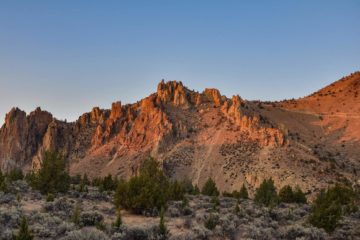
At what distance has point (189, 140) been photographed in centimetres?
9956

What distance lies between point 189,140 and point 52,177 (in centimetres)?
7056

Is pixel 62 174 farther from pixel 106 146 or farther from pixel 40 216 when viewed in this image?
pixel 106 146

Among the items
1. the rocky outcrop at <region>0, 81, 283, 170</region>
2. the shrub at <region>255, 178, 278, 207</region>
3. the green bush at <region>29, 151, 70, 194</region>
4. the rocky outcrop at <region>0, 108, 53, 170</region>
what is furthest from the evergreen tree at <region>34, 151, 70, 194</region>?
the rocky outcrop at <region>0, 108, 53, 170</region>

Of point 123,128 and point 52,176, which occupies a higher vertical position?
point 123,128

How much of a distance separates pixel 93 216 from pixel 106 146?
91.5m

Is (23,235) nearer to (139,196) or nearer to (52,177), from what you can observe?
(139,196)

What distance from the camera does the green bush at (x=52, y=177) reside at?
2967cm

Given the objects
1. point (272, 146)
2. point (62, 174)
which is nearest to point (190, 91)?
point (272, 146)

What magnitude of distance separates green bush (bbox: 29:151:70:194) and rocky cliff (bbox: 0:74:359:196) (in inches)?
1961

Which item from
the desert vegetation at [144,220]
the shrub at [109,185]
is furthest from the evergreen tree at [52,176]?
the shrub at [109,185]

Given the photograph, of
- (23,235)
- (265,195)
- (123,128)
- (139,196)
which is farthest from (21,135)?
(23,235)

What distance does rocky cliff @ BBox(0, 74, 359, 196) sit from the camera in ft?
265

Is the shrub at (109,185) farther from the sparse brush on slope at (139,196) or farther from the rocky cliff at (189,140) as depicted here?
the rocky cliff at (189,140)

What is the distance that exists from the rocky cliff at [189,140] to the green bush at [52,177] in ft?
163
